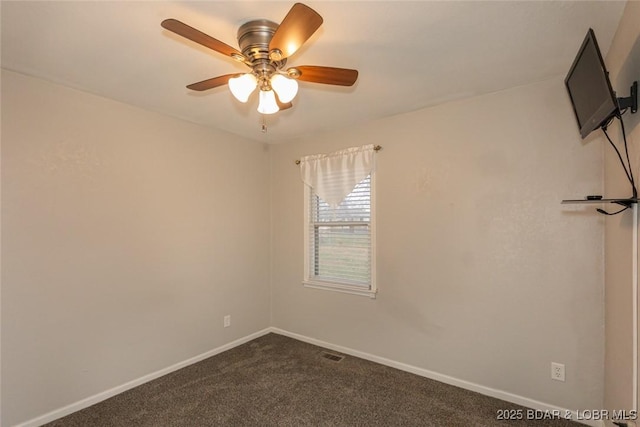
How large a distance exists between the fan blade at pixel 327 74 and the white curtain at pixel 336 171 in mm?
1473

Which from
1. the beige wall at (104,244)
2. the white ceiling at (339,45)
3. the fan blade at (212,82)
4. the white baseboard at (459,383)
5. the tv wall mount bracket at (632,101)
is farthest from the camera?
the white baseboard at (459,383)

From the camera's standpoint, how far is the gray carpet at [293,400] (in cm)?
218

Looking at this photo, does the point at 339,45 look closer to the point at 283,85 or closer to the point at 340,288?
the point at 283,85

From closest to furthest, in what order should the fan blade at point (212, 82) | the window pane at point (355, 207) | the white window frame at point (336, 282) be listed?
the fan blade at point (212, 82), the white window frame at point (336, 282), the window pane at point (355, 207)

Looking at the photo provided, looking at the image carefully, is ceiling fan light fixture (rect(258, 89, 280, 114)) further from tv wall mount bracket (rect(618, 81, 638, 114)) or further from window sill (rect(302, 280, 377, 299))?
window sill (rect(302, 280, 377, 299))

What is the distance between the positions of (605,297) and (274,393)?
251 centimetres

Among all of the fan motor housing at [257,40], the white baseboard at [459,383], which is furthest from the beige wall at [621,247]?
the fan motor housing at [257,40]

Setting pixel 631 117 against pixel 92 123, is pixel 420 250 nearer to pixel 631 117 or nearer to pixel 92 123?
pixel 631 117

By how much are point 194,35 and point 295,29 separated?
44cm

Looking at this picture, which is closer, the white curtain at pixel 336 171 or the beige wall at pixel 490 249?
the beige wall at pixel 490 249

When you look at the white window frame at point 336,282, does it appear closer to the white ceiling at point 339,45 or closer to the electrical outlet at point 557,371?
the white ceiling at point 339,45

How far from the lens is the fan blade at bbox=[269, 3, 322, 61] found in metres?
1.18

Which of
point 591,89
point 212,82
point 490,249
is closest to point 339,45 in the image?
point 212,82

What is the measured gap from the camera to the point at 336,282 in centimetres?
342
